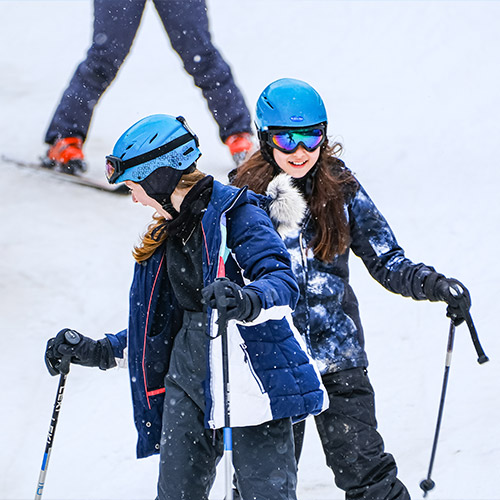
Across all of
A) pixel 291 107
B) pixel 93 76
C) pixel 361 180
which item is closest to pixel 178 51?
pixel 93 76

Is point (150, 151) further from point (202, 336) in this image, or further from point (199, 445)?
point (199, 445)

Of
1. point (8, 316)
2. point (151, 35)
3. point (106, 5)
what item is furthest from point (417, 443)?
point (151, 35)

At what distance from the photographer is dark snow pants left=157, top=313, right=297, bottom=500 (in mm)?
2749

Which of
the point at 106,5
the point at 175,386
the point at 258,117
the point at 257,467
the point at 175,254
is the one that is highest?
the point at 106,5

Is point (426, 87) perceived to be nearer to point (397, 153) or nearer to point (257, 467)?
point (397, 153)

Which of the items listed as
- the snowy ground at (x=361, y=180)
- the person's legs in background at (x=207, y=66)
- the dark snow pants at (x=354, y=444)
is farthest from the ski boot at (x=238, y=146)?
the dark snow pants at (x=354, y=444)

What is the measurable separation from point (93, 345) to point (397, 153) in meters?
4.93

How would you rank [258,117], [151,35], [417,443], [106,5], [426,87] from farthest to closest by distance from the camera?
1. [151,35]
2. [426,87]
3. [106,5]
4. [417,443]
5. [258,117]

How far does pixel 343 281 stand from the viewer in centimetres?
337

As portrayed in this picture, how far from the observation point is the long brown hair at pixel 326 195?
130 inches

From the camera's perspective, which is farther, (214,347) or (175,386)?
(175,386)

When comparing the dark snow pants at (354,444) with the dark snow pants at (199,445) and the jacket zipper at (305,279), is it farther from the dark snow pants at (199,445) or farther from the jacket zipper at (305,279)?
the dark snow pants at (199,445)

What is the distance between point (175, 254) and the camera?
289 cm

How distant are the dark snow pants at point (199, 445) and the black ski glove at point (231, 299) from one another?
1.33 ft
